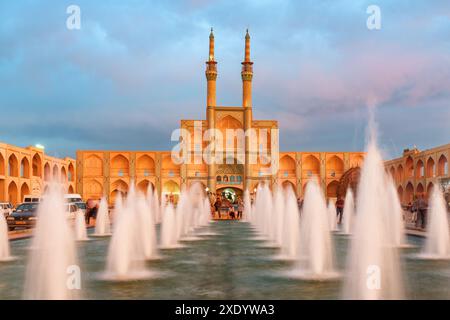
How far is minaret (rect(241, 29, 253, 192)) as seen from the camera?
4666 centimetres

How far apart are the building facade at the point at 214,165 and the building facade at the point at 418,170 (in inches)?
186

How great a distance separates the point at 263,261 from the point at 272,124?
133 feet

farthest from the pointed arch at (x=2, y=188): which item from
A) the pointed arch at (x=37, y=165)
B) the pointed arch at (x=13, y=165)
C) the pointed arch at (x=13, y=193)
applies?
the pointed arch at (x=37, y=165)

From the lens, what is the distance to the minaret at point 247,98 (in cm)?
4666

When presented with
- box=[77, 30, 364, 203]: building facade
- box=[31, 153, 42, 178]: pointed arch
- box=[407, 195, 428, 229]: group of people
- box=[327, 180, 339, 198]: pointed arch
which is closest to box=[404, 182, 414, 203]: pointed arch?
box=[77, 30, 364, 203]: building facade

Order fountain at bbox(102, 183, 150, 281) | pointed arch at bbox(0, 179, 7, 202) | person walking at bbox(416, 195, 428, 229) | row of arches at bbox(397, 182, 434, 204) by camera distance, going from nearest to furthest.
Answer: fountain at bbox(102, 183, 150, 281) < person walking at bbox(416, 195, 428, 229) < pointed arch at bbox(0, 179, 7, 202) < row of arches at bbox(397, 182, 434, 204)

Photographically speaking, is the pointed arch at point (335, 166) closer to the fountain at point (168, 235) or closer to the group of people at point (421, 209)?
the group of people at point (421, 209)

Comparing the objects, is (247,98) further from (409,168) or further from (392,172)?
(409,168)

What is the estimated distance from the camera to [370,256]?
6152 mm

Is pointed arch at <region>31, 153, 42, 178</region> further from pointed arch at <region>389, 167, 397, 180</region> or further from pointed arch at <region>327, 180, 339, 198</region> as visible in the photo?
pointed arch at <region>389, 167, 397, 180</region>

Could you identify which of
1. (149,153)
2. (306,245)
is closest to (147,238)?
(306,245)

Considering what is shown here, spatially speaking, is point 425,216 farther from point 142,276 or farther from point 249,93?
point 249,93

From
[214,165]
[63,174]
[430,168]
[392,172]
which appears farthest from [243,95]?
[63,174]

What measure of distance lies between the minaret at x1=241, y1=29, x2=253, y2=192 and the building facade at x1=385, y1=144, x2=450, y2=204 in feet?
43.7
